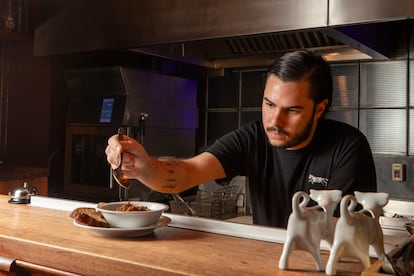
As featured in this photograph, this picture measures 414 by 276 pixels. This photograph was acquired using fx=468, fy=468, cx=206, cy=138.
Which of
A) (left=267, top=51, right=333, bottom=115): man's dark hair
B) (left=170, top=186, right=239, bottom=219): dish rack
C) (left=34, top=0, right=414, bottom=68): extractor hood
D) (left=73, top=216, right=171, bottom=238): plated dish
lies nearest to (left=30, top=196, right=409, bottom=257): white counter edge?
(left=73, top=216, right=171, bottom=238): plated dish

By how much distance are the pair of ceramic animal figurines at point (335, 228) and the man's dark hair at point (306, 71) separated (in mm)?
719

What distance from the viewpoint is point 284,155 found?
5.77 feet

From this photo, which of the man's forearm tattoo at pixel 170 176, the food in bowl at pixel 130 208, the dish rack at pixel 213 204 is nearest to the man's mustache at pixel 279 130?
the man's forearm tattoo at pixel 170 176

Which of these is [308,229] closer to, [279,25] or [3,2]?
[279,25]

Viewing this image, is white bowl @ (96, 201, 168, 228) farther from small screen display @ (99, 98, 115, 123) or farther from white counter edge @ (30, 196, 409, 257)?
small screen display @ (99, 98, 115, 123)

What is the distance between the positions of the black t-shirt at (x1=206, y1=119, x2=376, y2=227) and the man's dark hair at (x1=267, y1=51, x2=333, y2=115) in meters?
0.14

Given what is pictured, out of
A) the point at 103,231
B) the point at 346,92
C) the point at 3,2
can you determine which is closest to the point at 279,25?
the point at 346,92

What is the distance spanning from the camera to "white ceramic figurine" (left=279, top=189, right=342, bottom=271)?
3.20 ft

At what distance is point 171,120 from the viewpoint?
11.8 ft

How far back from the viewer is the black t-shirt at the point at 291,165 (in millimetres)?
1583

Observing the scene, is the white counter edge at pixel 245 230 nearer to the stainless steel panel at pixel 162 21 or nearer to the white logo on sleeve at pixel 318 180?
the white logo on sleeve at pixel 318 180

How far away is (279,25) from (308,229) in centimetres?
153

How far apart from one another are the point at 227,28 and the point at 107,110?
3.94 ft

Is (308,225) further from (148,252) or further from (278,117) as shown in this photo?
(278,117)
